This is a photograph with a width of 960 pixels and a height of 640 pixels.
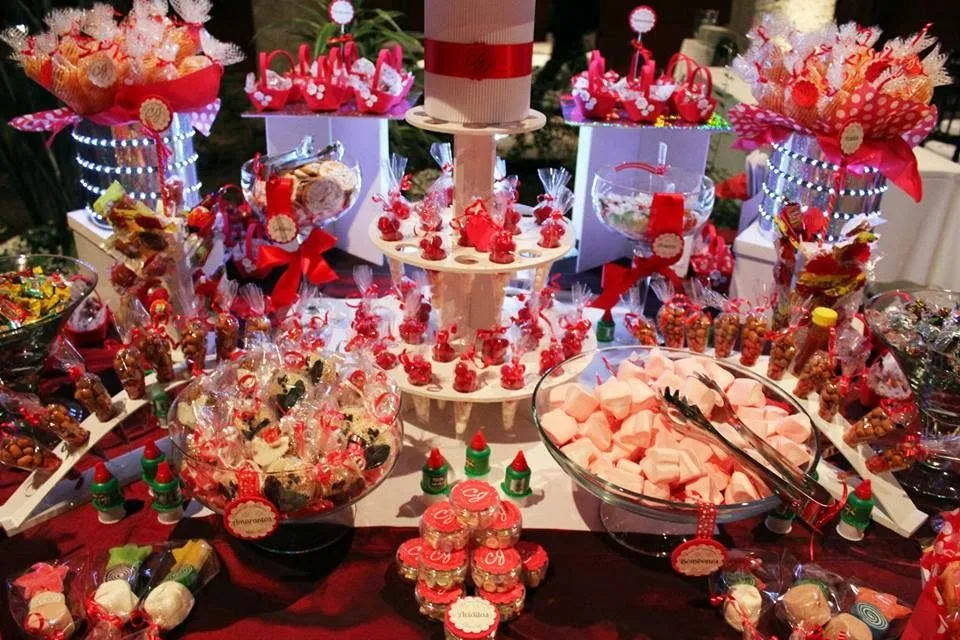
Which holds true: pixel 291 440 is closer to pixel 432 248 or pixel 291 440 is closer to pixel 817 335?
pixel 432 248

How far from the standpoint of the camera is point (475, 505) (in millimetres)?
1714

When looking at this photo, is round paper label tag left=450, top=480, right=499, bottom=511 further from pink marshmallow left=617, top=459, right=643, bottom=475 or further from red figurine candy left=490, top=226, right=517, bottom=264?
red figurine candy left=490, top=226, right=517, bottom=264

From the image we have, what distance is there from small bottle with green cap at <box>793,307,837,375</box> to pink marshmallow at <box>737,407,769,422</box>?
1.48ft

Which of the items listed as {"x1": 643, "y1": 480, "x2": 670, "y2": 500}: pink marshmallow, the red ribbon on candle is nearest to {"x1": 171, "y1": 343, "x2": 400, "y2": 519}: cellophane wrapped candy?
{"x1": 643, "y1": 480, "x2": 670, "y2": 500}: pink marshmallow

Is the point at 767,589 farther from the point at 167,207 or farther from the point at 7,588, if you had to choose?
the point at 167,207

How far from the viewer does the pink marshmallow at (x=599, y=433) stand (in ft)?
6.07

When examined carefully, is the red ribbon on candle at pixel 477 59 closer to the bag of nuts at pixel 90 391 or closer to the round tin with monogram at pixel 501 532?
the round tin with monogram at pixel 501 532

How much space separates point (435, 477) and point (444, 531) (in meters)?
0.31

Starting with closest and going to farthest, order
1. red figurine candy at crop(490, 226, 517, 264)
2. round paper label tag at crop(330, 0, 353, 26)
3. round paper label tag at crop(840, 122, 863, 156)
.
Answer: red figurine candy at crop(490, 226, 517, 264) → round paper label tag at crop(840, 122, 863, 156) → round paper label tag at crop(330, 0, 353, 26)

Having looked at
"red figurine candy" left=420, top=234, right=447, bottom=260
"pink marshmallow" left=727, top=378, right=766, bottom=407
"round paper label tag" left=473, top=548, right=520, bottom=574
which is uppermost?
"red figurine candy" left=420, top=234, right=447, bottom=260

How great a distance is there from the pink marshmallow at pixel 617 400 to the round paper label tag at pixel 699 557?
0.37 meters

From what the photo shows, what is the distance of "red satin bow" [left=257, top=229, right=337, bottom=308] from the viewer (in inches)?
103

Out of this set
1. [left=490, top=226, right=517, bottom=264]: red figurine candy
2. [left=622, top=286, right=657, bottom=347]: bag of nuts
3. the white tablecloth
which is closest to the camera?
[left=490, top=226, right=517, bottom=264]: red figurine candy

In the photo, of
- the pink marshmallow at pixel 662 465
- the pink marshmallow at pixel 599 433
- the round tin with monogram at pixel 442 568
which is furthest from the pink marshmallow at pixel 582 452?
the round tin with monogram at pixel 442 568
